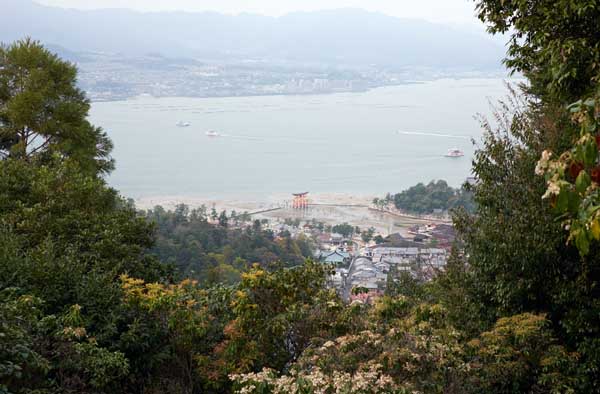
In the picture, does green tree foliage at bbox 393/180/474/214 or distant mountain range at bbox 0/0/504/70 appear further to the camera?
distant mountain range at bbox 0/0/504/70

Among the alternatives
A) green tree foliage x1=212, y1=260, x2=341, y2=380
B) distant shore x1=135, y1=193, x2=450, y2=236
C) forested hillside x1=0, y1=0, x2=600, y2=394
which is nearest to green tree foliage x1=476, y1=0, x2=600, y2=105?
forested hillside x1=0, y1=0, x2=600, y2=394

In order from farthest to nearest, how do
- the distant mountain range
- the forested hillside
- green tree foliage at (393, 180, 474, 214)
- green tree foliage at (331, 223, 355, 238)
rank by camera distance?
the distant mountain range < green tree foliage at (393, 180, 474, 214) < green tree foliage at (331, 223, 355, 238) < the forested hillside

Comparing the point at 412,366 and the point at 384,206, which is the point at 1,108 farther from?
the point at 384,206

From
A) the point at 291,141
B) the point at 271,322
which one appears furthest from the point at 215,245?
the point at 291,141

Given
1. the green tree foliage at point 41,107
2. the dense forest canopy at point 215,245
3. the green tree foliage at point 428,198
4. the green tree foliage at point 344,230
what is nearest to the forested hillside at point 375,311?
the green tree foliage at point 41,107

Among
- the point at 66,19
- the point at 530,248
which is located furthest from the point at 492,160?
the point at 66,19

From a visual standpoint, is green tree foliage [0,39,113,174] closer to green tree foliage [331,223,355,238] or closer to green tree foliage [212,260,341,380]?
green tree foliage [212,260,341,380]

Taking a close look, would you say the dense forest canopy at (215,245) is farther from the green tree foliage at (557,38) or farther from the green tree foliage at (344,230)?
the green tree foliage at (557,38)

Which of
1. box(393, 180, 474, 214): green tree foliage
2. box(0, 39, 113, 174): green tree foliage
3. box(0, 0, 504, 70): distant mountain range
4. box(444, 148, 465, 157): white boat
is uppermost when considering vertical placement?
box(0, 0, 504, 70): distant mountain range
